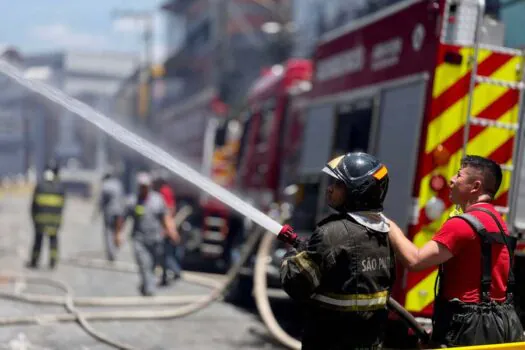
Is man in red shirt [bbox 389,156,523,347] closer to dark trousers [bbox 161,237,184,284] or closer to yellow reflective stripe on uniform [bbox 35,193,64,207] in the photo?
dark trousers [bbox 161,237,184,284]

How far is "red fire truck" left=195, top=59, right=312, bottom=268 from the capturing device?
374 inches

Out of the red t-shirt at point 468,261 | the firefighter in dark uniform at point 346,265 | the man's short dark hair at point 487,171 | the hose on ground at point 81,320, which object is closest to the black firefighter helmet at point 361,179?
the firefighter in dark uniform at point 346,265

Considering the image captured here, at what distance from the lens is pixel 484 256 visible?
336 centimetres

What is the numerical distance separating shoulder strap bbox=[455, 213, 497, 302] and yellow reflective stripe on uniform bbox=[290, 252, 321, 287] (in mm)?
836

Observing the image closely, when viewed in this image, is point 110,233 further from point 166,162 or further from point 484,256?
point 484,256

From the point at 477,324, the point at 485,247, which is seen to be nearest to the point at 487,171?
the point at 485,247

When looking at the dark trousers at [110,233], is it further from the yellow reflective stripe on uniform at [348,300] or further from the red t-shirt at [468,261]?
the yellow reflective stripe on uniform at [348,300]

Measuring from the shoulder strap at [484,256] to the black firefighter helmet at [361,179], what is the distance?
53cm

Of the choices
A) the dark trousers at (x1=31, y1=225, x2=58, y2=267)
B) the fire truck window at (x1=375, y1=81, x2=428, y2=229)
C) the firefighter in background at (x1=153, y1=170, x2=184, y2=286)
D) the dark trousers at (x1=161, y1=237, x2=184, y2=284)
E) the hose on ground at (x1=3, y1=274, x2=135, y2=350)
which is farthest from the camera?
the dark trousers at (x1=31, y1=225, x2=58, y2=267)

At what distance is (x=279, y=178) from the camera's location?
369 inches

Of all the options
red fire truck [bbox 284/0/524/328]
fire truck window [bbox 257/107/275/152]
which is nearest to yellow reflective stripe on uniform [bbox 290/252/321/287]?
red fire truck [bbox 284/0/524/328]

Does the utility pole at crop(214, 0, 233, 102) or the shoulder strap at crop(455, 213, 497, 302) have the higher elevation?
the utility pole at crop(214, 0, 233, 102)

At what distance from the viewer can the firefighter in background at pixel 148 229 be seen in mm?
9062

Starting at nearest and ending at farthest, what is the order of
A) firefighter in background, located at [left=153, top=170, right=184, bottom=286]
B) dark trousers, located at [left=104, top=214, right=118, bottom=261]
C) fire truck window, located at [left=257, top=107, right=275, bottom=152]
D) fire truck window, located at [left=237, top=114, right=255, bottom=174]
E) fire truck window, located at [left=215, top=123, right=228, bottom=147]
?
fire truck window, located at [left=257, top=107, right=275, bottom=152] → firefighter in background, located at [left=153, top=170, right=184, bottom=286] → fire truck window, located at [left=237, top=114, right=255, bottom=174] → fire truck window, located at [left=215, top=123, right=228, bottom=147] → dark trousers, located at [left=104, top=214, right=118, bottom=261]
